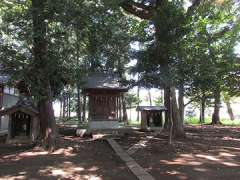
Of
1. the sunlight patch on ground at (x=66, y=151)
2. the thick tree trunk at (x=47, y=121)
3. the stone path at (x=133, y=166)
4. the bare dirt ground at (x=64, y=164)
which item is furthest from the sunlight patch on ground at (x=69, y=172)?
the thick tree trunk at (x=47, y=121)

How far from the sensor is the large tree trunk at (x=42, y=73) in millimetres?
12438

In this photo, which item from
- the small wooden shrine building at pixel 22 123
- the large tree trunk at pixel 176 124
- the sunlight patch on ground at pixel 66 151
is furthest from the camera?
the large tree trunk at pixel 176 124

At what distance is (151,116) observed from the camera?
23141 mm

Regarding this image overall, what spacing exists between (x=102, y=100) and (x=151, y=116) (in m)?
4.11

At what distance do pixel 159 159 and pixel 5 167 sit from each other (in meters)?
4.99

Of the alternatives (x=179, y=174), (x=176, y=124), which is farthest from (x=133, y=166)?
(x=176, y=124)

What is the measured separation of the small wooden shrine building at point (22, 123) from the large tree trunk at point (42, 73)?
1945mm

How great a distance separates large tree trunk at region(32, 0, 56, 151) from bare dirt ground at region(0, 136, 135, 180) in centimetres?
77

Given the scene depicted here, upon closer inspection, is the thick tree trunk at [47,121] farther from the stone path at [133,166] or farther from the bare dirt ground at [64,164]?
the stone path at [133,166]

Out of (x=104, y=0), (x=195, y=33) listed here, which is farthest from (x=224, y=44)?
(x=104, y=0)

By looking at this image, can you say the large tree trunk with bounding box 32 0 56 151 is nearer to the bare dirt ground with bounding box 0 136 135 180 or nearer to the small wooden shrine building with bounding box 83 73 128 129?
the bare dirt ground with bounding box 0 136 135 180

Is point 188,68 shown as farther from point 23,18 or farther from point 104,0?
point 23,18

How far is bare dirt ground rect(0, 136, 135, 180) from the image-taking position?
895 centimetres

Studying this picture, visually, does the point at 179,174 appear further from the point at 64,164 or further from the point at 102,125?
the point at 102,125
